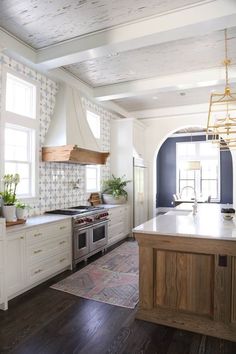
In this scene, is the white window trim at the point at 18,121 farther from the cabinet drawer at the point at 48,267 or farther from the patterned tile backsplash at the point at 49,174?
the cabinet drawer at the point at 48,267

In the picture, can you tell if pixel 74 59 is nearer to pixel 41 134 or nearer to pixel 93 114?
pixel 41 134

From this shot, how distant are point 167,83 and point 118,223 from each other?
3.16 m

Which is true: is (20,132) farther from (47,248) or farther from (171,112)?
(171,112)

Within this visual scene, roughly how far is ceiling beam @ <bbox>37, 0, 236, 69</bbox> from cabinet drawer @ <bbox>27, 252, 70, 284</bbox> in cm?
291

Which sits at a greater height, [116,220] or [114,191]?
[114,191]

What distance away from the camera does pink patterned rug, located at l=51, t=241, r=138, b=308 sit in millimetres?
3186

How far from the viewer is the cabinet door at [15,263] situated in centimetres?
296

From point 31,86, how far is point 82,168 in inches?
77.9

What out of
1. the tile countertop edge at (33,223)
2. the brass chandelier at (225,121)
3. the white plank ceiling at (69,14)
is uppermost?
the white plank ceiling at (69,14)

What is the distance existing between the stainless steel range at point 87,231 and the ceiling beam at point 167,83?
8.08 feet

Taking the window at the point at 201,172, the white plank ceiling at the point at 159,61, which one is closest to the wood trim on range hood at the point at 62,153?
the white plank ceiling at the point at 159,61

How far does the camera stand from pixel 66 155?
4266 millimetres

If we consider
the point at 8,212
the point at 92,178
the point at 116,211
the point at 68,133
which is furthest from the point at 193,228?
the point at 92,178

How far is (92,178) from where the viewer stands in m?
6.15
